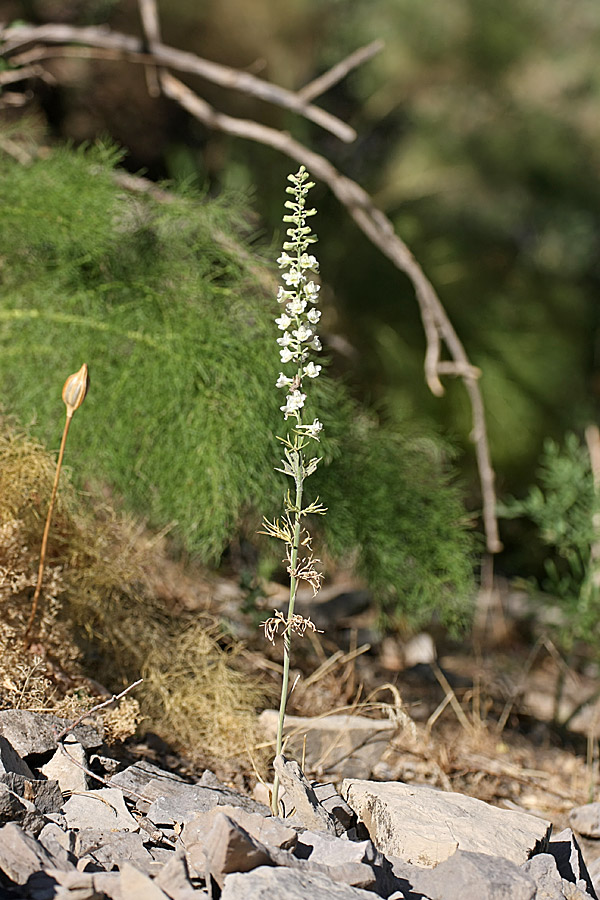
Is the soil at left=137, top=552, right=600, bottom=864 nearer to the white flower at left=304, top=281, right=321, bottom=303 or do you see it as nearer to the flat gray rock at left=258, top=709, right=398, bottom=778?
the flat gray rock at left=258, top=709, right=398, bottom=778

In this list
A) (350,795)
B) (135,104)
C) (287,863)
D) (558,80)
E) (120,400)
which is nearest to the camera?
(287,863)

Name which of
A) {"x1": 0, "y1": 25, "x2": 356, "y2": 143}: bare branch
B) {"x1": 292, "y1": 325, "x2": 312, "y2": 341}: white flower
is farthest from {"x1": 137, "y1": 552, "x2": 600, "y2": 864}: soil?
{"x1": 0, "y1": 25, "x2": 356, "y2": 143}: bare branch

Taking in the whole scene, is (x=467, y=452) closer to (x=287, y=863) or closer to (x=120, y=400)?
(x=120, y=400)

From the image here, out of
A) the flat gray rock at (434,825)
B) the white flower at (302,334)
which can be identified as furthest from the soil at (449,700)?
the white flower at (302,334)

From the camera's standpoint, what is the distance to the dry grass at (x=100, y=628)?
3.64 feet

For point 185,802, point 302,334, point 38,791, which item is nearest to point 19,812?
point 38,791

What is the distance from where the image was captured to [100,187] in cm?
153

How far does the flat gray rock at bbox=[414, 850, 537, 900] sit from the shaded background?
1106 mm

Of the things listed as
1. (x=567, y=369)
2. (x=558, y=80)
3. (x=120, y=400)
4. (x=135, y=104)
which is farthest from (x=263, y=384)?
(x=558, y=80)

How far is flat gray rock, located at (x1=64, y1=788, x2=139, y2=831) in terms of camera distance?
34.5 inches

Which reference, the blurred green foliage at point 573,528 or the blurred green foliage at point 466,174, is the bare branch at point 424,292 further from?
the blurred green foliage at point 466,174

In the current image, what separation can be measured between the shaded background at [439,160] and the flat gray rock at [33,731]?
41.0 inches

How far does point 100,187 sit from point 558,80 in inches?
74.3

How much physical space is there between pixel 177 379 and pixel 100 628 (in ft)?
1.28
